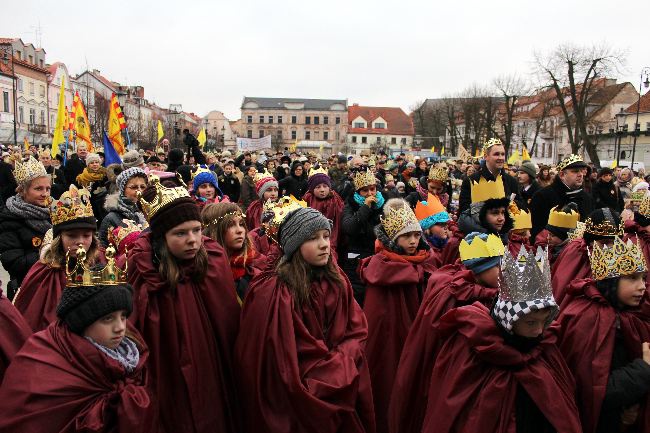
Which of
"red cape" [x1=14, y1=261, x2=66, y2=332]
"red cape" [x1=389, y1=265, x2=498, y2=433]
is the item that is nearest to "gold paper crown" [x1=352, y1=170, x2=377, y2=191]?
"red cape" [x1=389, y1=265, x2=498, y2=433]

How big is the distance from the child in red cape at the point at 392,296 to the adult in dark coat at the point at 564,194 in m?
3.29

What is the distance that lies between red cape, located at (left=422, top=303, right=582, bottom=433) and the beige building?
388 feet

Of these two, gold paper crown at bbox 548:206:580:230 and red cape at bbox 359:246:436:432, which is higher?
gold paper crown at bbox 548:206:580:230

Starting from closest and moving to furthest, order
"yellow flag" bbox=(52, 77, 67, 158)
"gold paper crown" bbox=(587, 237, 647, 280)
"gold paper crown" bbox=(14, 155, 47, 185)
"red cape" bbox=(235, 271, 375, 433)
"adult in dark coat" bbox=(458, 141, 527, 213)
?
"gold paper crown" bbox=(587, 237, 647, 280), "red cape" bbox=(235, 271, 375, 433), "gold paper crown" bbox=(14, 155, 47, 185), "adult in dark coat" bbox=(458, 141, 527, 213), "yellow flag" bbox=(52, 77, 67, 158)

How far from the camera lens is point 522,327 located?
2881 millimetres

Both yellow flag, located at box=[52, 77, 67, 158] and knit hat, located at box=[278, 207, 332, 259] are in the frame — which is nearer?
knit hat, located at box=[278, 207, 332, 259]

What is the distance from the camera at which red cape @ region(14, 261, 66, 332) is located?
376cm

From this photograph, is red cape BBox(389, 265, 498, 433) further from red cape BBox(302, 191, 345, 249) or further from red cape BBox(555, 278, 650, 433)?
red cape BBox(302, 191, 345, 249)

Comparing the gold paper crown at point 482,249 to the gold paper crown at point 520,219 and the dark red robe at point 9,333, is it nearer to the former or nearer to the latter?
the gold paper crown at point 520,219

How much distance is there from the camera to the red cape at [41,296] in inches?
148

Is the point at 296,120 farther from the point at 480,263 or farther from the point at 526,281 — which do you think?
the point at 526,281

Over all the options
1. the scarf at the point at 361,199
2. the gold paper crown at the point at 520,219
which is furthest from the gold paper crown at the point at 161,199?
the scarf at the point at 361,199

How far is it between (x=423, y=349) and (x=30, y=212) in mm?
4029

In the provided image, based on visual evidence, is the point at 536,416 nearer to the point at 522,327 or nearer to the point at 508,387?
the point at 508,387
